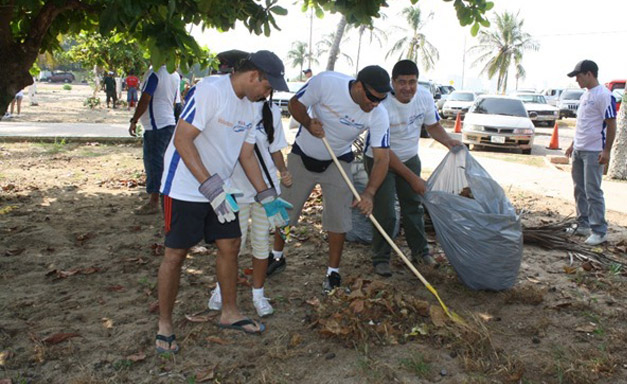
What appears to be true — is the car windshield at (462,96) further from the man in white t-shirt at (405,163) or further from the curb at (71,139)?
the man in white t-shirt at (405,163)

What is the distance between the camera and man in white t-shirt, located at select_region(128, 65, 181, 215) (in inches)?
219

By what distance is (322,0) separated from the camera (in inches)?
186

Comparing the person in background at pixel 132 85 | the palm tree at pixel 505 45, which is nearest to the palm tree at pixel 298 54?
the palm tree at pixel 505 45

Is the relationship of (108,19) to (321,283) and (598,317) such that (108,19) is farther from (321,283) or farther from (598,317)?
(598,317)

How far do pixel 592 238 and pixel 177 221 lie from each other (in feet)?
14.2

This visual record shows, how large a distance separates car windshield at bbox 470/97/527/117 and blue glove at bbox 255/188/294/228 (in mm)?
12233

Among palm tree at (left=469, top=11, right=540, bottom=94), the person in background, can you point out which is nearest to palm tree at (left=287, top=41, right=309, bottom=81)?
palm tree at (left=469, top=11, right=540, bottom=94)

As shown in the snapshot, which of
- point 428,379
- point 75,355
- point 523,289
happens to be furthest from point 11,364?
point 523,289

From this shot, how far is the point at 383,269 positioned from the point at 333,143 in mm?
1181

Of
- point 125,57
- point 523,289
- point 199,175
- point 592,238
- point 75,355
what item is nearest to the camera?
point 199,175

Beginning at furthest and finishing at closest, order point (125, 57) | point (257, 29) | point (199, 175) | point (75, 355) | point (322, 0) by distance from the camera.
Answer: point (125, 57), point (322, 0), point (257, 29), point (75, 355), point (199, 175)

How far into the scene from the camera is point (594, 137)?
5.48 m

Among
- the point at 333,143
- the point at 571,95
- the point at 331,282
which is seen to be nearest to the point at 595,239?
the point at 331,282

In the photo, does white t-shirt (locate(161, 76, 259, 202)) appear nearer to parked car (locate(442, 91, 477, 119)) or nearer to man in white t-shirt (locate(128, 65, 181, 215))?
man in white t-shirt (locate(128, 65, 181, 215))
